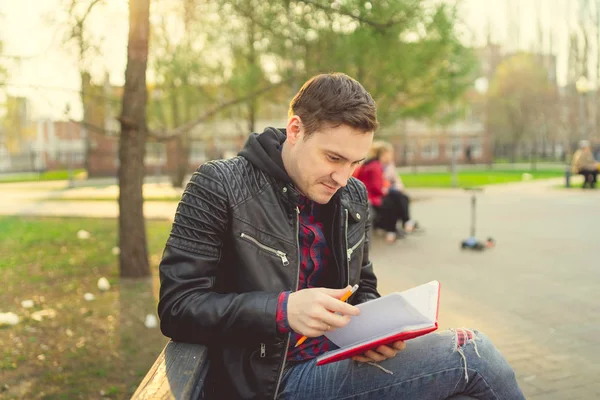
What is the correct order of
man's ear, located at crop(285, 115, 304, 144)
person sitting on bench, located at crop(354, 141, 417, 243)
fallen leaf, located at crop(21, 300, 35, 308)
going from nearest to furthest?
man's ear, located at crop(285, 115, 304, 144) < fallen leaf, located at crop(21, 300, 35, 308) < person sitting on bench, located at crop(354, 141, 417, 243)

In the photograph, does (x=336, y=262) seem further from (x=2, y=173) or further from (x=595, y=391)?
(x=2, y=173)

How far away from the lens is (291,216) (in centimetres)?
215

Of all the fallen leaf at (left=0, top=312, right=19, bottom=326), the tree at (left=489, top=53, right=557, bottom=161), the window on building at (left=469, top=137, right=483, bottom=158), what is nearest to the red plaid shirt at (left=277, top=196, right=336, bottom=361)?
the fallen leaf at (left=0, top=312, right=19, bottom=326)

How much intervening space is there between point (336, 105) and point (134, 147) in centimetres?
523

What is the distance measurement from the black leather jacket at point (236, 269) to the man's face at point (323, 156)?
8 cm

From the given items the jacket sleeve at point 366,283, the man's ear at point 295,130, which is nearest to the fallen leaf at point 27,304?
the jacket sleeve at point 366,283

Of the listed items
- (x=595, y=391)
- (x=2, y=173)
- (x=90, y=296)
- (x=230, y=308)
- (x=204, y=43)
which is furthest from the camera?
(x=2, y=173)

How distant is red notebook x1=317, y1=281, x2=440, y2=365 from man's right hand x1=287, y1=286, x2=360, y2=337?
82mm

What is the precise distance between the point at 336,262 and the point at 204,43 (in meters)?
18.1

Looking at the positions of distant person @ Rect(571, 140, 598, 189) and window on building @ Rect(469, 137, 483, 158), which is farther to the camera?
window on building @ Rect(469, 137, 483, 158)

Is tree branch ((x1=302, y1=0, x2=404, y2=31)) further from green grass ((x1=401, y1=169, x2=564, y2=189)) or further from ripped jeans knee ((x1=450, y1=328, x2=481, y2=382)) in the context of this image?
green grass ((x1=401, y1=169, x2=564, y2=189))

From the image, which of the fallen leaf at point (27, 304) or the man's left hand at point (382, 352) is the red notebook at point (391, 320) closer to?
the man's left hand at point (382, 352)

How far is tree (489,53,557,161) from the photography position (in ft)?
151

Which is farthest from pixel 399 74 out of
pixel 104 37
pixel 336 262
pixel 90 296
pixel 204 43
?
pixel 336 262
